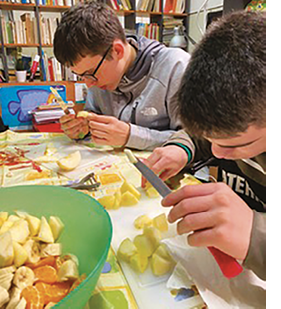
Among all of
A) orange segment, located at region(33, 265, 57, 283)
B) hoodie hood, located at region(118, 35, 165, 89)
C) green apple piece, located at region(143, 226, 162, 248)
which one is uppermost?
hoodie hood, located at region(118, 35, 165, 89)

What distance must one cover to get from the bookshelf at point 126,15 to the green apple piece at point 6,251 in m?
2.29

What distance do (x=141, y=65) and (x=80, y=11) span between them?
11.7 inches

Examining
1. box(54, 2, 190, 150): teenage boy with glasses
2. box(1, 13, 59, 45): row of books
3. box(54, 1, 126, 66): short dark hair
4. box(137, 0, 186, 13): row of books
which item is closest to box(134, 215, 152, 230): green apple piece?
box(54, 2, 190, 150): teenage boy with glasses

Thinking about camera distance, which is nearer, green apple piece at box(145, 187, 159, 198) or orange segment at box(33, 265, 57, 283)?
orange segment at box(33, 265, 57, 283)

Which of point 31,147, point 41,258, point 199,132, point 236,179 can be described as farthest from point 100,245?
point 31,147

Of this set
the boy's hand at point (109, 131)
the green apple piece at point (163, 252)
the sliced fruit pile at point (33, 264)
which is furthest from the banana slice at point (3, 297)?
the boy's hand at point (109, 131)

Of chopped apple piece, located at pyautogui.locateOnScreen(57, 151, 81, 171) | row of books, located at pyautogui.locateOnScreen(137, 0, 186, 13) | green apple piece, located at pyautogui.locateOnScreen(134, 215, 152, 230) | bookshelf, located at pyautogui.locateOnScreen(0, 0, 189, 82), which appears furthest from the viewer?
row of books, located at pyautogui.locateOnScreen(137, 0, 186, 13)

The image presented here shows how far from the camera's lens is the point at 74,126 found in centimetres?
111

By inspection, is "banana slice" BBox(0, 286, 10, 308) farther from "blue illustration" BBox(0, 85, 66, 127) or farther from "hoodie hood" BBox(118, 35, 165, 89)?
"blue illustration" BBox(0, 85, 66, 127)

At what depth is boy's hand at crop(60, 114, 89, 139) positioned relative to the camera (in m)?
1.11

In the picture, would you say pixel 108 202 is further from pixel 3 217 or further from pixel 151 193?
pixel 3 217

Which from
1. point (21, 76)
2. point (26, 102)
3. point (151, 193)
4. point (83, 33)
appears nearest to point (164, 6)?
point (21, 76)

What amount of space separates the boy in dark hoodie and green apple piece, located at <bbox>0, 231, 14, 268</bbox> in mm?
235

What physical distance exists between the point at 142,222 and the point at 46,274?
0.21 meters
